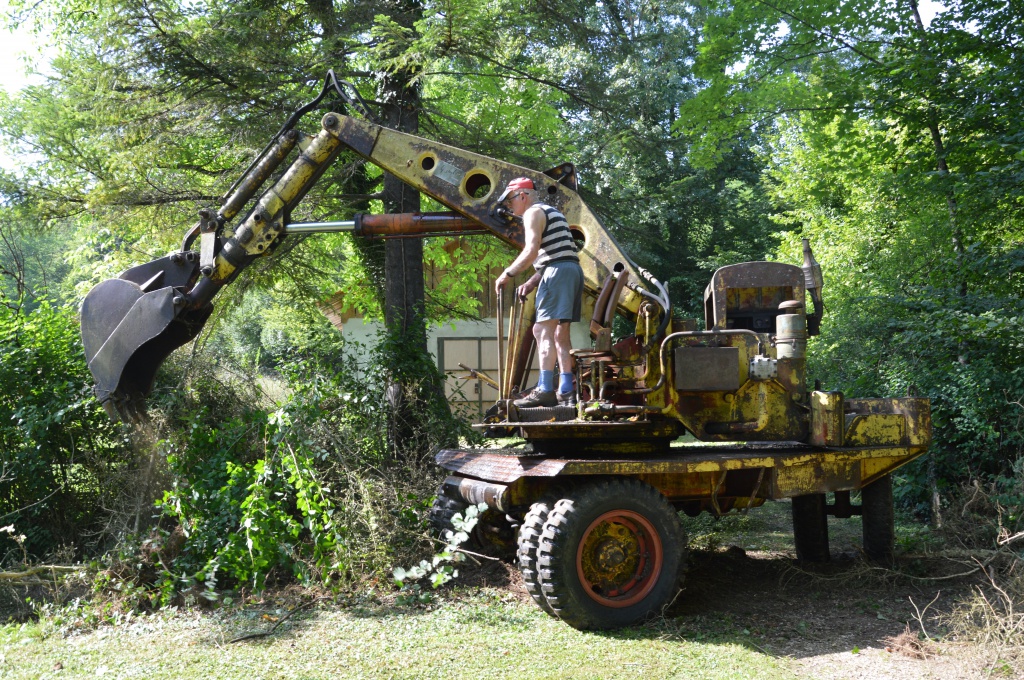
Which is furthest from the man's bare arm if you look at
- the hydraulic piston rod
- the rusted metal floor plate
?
the rusted metal floor plate

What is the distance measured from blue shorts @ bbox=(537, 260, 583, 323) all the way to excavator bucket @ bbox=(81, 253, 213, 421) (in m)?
2.98

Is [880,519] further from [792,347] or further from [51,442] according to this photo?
[51,442]

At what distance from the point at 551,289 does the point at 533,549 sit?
1.87 metres

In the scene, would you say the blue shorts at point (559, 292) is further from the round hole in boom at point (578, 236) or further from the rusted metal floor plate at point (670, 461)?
the rusted metal floor plate at point (670, 461)

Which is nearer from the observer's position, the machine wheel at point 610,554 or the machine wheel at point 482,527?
the machine wheel at point 610,554

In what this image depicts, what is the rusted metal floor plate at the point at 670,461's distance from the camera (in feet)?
21.3

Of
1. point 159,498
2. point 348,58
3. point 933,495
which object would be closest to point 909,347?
point 933,495

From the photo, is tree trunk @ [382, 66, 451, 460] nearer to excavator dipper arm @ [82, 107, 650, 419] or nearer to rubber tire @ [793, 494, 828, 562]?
excavator dipper arm @ [82, 107, 650, 419]

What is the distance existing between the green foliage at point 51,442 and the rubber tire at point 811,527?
638cm

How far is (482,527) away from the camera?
7809 millimetres

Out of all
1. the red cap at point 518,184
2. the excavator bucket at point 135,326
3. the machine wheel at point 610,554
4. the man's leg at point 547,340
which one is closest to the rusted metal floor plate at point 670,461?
the machine wheel at point 610,554

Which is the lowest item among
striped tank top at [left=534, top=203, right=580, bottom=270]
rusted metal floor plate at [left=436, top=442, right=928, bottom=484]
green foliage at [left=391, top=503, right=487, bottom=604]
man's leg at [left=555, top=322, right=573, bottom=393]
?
green foliage at [left=391, top=503, right=487, bottom=604]

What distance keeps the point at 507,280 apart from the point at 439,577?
2.25 metres

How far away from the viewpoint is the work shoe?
6945mm
